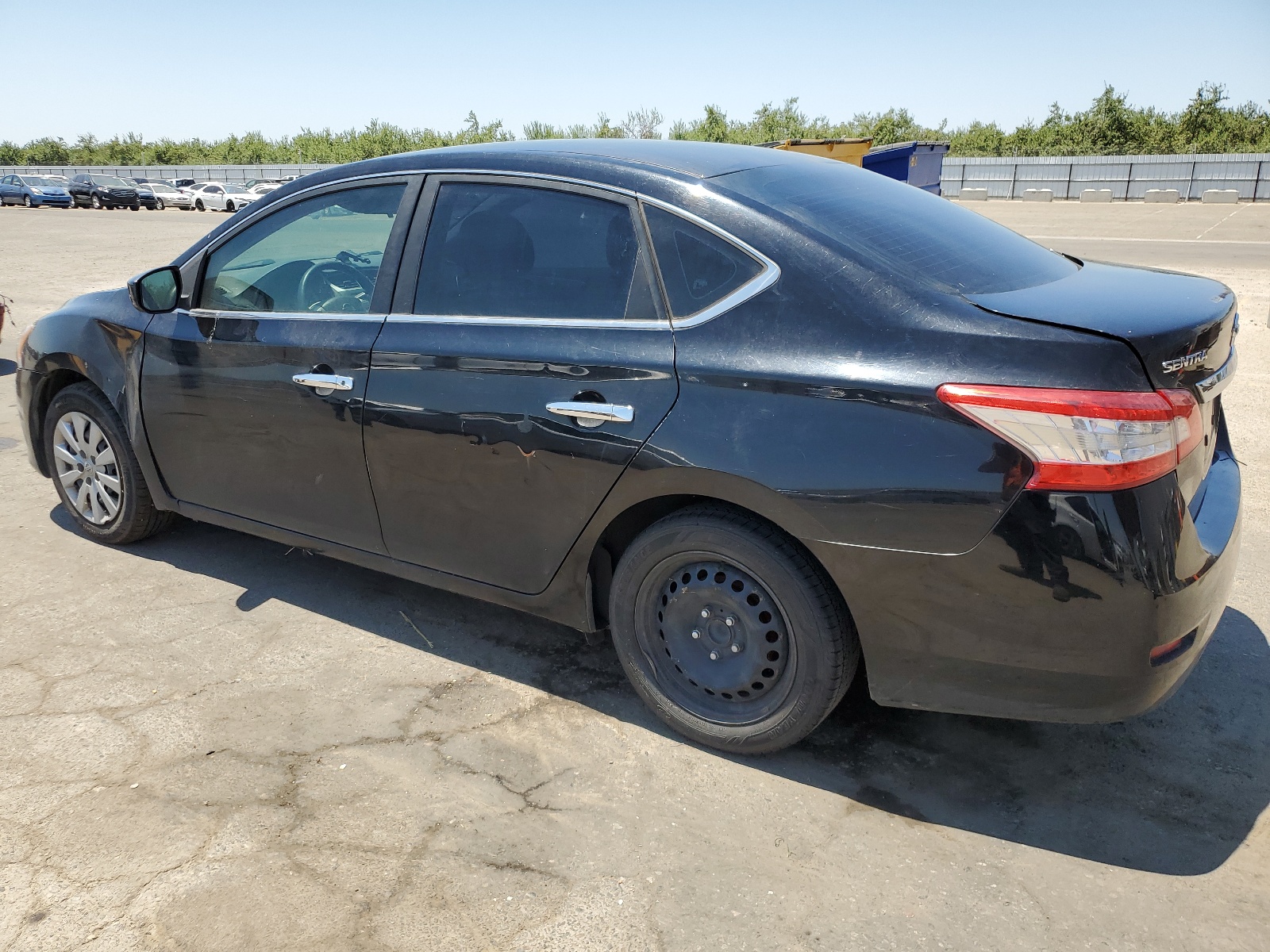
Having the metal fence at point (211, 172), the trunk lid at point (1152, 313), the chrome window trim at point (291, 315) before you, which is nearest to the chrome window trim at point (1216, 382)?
the trunk lid at point (1152, 313)

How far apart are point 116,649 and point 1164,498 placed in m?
3.55

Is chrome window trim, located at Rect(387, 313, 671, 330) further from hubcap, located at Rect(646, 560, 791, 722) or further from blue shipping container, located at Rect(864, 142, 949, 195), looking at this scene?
blue shipping container, located at Rect(864, 142, 949, 195)

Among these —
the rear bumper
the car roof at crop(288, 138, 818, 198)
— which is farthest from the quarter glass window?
the rear bumper

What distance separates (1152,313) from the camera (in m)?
2.55

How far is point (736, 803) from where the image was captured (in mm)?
2793

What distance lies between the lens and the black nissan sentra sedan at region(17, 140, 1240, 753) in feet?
7.77

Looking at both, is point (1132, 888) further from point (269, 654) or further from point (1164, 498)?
point (269, 654)

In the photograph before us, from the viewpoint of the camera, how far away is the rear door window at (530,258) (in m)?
2.94

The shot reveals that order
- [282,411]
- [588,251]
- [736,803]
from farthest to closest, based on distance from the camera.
→ [282,411]
[588,251]
[736,803]

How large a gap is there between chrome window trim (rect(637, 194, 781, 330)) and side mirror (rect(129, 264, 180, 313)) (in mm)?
2269

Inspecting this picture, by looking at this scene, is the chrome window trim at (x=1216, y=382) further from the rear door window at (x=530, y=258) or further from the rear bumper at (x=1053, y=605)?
the rear door window at (x=530, y=258)

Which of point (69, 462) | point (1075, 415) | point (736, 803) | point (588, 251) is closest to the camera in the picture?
point (1075, 415)

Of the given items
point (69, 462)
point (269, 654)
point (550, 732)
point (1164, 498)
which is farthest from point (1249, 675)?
point (69, 462)

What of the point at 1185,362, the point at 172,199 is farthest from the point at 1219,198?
the point at 172,199
